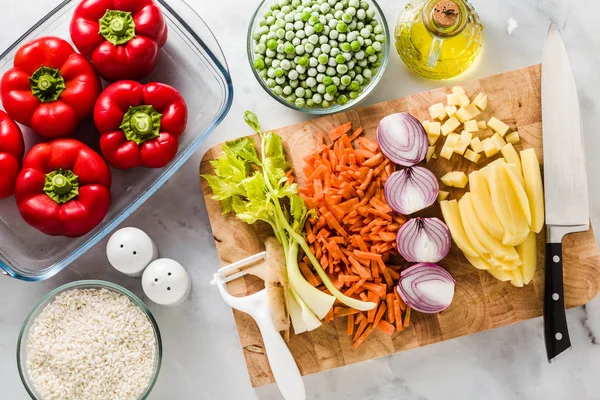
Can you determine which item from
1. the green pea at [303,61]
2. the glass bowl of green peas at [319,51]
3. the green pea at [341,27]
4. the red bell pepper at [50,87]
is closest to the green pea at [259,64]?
the glass bowl of green peas at [319,51]

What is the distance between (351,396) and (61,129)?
1250 mm

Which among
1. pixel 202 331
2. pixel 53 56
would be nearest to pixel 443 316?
pixel 202 331

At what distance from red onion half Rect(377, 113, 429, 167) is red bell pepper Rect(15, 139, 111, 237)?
85 cm

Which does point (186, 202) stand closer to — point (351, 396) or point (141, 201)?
point (141, 201)

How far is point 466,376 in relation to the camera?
1969 mm

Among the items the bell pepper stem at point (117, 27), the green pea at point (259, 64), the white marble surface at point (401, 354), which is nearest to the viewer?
the bell pepper stem at point (117, 27)

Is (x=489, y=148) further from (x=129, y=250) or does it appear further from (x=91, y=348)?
(x=91, y=348)

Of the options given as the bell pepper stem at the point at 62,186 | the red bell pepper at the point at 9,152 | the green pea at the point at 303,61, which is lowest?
the bell pepper stem at the point at 62,186

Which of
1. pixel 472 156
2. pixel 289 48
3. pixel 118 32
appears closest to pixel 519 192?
pixel 472 156

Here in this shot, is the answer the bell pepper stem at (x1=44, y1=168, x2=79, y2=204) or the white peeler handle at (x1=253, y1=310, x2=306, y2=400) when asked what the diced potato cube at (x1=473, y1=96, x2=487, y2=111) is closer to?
the white peeler handle at (x1=253, y1=310, x2=306, y2=400)

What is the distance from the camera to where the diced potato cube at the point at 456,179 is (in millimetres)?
1798

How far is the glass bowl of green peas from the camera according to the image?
1743mm

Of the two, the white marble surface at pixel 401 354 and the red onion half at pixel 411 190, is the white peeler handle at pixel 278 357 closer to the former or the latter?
the white marble surface at pixel 401 354

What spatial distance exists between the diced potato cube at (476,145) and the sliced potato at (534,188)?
0.13 m
